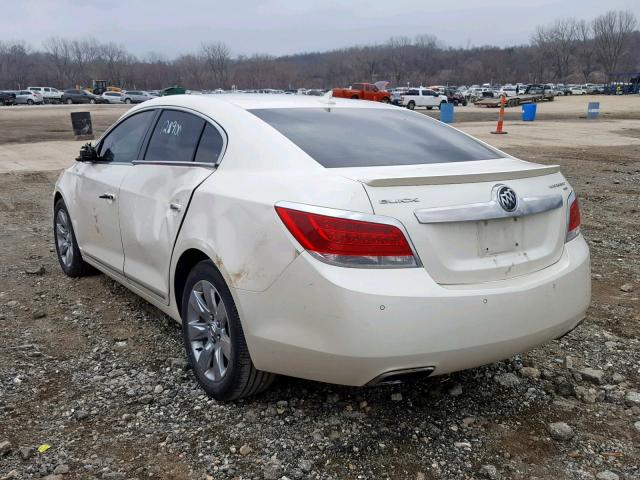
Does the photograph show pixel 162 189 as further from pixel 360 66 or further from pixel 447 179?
pixel 360 66

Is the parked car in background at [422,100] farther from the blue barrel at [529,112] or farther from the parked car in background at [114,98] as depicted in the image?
the parked car in background at [114,98]

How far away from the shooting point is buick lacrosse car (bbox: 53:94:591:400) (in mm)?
2543

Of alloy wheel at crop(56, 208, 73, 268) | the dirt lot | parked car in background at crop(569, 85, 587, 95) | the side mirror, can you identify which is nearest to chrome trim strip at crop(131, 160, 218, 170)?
the side mirror

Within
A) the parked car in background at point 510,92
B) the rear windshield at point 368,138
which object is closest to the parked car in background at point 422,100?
the parked car in background at point 510,92

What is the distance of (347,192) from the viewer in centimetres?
262

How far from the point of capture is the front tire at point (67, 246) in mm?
5207

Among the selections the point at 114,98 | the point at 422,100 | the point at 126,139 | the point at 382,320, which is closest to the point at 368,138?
the point at 382,320

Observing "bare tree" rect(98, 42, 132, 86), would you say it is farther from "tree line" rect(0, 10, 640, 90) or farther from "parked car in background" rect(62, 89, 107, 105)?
"parked car in background" rect(62, 89, 107, 105)

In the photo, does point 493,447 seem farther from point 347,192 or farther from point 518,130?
point 518,130

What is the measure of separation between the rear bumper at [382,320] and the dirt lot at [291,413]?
41 centimetres

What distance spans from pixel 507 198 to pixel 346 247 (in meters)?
0.80

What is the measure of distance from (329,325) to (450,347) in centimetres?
52

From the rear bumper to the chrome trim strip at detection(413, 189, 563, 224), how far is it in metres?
0.24

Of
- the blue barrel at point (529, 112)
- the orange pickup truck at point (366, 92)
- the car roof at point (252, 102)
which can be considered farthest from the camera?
the orange pickup truck at point (366, 92)
